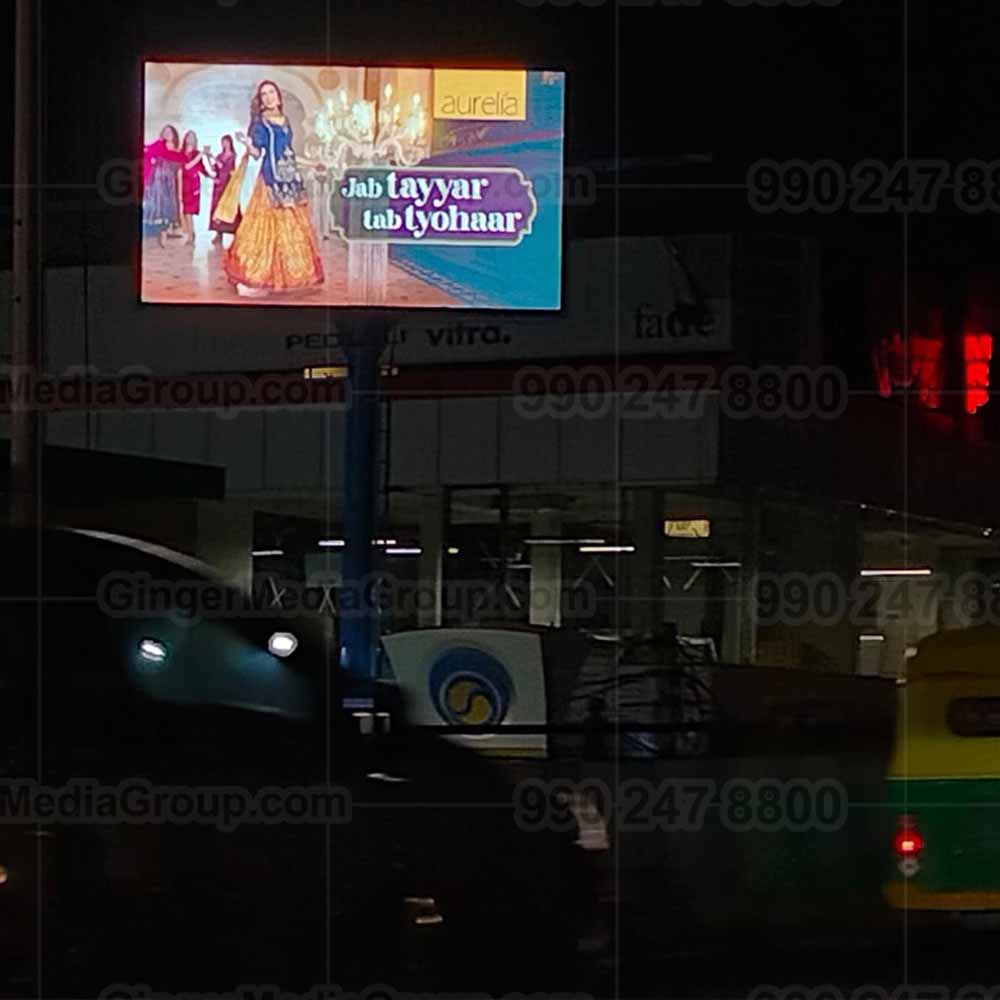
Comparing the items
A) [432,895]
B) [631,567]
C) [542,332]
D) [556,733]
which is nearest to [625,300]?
[542,332]

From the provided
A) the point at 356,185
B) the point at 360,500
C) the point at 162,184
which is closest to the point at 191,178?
the point at 162,184

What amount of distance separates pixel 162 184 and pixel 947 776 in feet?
9.23

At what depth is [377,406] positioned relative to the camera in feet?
25.2

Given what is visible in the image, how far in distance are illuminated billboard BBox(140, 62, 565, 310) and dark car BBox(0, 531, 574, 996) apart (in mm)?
903

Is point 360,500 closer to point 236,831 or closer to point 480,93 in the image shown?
point 236,831

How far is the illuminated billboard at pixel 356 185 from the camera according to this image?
755 cm

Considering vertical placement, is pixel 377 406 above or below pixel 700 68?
below

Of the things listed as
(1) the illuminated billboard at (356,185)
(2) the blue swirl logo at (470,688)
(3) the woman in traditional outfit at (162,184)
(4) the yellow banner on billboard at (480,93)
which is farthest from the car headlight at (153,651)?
(4) the yellow banner on billboard at (480,93)

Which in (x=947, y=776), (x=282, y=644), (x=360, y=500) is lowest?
(x=947, y=776)

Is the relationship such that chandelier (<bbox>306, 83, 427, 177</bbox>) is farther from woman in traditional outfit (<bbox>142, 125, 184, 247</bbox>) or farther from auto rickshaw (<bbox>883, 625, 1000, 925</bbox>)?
auto rickshaw (<bbox>883, 625, 1000, 925</bbox>)

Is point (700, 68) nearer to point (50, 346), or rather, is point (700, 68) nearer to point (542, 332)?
point (542, 332)

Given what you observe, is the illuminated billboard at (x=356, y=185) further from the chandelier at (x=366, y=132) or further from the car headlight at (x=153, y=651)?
the car headlight at (x=153, y=651)

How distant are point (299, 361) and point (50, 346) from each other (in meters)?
0.73

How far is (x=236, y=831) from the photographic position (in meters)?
7.64
